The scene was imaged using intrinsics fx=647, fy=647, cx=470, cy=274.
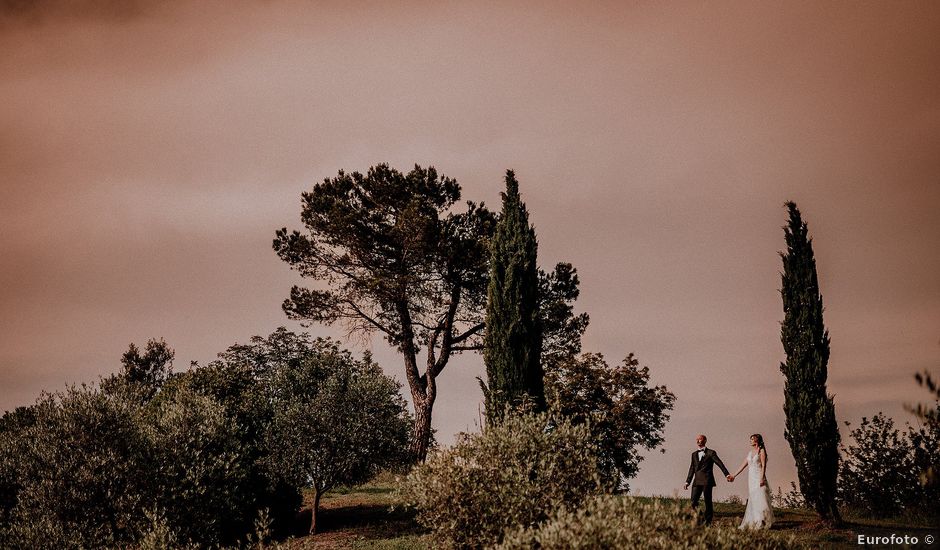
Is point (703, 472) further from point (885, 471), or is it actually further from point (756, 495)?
point (885, 471)

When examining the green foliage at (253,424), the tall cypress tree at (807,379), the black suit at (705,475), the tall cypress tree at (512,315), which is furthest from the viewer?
the green foliage at (253,424)

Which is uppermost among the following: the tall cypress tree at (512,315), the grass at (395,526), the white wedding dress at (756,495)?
the tall cypress tree at (512,315)

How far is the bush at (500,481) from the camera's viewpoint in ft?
46.9

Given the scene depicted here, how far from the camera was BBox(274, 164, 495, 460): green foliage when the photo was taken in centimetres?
3428

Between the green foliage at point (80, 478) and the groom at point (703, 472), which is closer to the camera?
the groom at point (703, 472)

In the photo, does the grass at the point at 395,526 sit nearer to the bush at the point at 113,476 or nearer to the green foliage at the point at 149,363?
the bush at the point at 113,476

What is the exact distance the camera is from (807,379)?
74.3ft

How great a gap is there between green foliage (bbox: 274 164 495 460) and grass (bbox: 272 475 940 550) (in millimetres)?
4690

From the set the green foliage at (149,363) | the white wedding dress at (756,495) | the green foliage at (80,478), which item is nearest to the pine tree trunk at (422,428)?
the green foliage at (80,478)

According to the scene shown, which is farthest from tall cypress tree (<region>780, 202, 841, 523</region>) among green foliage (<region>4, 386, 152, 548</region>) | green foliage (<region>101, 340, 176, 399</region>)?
green foliage (<region>101, 340, 176, 399</region>)

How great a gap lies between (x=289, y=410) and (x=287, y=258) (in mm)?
10311

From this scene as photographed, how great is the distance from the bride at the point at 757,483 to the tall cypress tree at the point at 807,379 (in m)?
4.89

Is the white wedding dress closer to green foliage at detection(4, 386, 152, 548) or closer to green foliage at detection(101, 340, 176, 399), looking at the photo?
green foliage at detection(4, 386, 152, 548)

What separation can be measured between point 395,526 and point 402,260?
45.4ft
